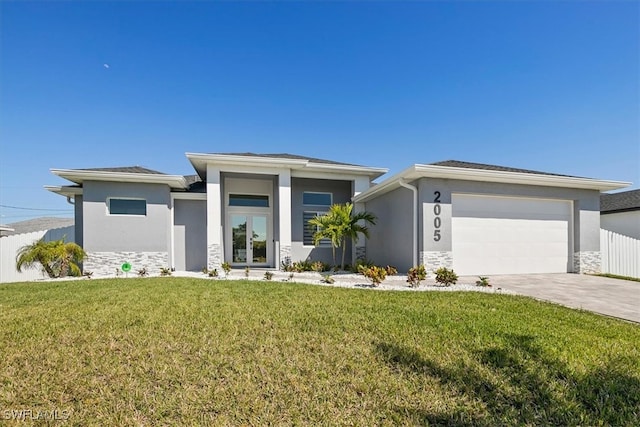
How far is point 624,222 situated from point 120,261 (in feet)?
80.2

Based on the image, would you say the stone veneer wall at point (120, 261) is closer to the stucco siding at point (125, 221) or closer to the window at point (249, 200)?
the stucco siding at point (125, 221)

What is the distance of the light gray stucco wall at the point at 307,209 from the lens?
14148mm

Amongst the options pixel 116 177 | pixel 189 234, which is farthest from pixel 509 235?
pixel 116 177

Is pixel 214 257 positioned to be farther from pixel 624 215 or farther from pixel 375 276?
pixel 624 215

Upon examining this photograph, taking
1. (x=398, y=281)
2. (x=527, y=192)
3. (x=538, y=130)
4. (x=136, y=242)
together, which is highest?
(x=538, y=130)

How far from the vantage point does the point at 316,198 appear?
1491 centimetres

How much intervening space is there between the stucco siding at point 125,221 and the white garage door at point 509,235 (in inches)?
453

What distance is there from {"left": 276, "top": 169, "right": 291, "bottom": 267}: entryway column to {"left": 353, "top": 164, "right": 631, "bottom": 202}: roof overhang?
13.1ft

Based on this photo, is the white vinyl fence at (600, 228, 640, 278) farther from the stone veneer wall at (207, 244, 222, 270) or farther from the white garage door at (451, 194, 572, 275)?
the stone veneer wall at (207, 244, 222, 270)

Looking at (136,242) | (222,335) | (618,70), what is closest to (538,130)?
(618,70)

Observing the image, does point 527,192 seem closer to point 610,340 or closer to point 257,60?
point 610,340

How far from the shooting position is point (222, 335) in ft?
12.9

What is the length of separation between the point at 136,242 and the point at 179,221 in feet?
6.16

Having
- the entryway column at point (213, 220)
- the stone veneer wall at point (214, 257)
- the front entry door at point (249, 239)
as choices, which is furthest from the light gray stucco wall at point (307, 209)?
→ the entryway column at point (213, 220)
